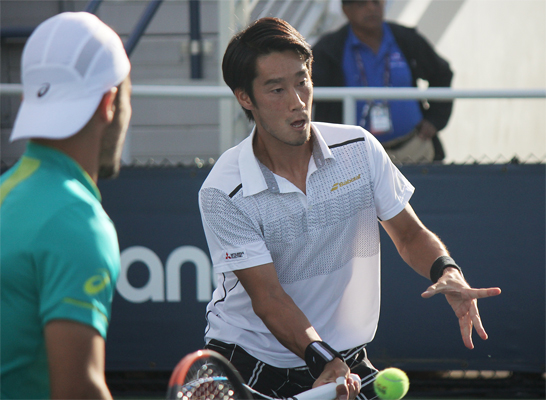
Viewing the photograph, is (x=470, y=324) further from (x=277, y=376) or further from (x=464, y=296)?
(x=277, y=376)

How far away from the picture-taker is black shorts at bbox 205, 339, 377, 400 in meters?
2.71

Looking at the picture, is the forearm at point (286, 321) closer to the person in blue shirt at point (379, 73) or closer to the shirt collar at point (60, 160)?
the shirt collar at point (60, 160)

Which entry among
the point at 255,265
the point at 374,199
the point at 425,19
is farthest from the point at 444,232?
the point at 425,19

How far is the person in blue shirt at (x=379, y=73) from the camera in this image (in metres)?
4.77

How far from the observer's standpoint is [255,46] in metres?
2.68

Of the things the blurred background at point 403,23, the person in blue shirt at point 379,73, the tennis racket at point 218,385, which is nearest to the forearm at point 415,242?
the tennis racket at point 218,385

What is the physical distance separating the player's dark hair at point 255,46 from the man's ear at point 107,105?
114 centimetres

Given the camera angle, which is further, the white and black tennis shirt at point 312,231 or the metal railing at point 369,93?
the metal railing at point 369,93

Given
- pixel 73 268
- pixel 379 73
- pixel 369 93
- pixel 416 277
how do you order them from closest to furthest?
pixel 73 268 < pixel 369 93 < pixel 416 277 < pixel 379 73

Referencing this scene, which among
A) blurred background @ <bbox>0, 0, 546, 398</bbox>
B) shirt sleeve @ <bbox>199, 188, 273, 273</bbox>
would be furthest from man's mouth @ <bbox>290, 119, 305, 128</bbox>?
blurred background @ <bbox>0, 0, 546, 398</bbox>

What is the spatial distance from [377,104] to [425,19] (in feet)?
11.0

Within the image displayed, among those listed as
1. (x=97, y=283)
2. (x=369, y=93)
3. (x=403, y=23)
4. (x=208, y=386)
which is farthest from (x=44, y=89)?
(x=403, y=23)

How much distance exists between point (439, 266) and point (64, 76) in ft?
5.13

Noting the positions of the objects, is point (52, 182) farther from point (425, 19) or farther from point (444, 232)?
point (425, 19)
